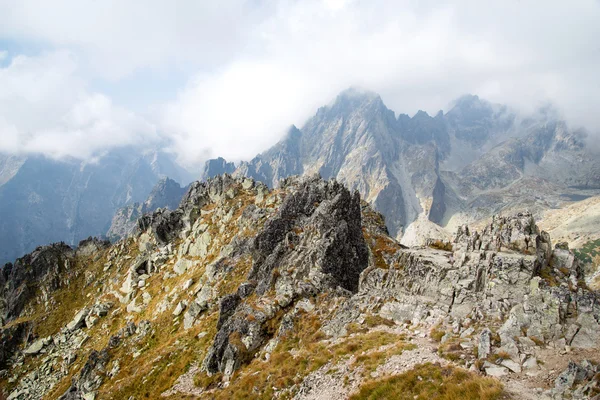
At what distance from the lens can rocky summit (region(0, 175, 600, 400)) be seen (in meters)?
18.0

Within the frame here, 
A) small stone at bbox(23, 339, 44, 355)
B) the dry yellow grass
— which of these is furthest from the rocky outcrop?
the dry yellow grass

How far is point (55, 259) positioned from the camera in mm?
98250

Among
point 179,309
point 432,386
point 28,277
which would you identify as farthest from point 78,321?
point 432,386

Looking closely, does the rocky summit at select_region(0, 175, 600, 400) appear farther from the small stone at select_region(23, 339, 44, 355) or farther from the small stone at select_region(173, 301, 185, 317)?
the small stone at select_region(23, 339, 44, 355)

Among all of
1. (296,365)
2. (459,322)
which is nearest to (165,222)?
(296,365)

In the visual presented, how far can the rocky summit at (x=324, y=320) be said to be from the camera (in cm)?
1802

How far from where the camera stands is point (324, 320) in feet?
103

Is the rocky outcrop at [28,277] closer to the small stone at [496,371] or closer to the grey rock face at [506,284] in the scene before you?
the grey rock face at [506,284]

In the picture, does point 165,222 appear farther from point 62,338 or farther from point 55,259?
point 55,259

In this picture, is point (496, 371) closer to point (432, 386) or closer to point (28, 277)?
point (432, 386)

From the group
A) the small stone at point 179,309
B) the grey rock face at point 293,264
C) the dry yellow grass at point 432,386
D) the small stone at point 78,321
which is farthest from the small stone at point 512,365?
the small stone at point 78,321

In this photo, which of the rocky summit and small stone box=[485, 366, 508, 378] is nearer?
small stone box=[485, 366, 508, 378]

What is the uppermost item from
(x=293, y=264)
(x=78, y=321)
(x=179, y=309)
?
(x=293, y=264)

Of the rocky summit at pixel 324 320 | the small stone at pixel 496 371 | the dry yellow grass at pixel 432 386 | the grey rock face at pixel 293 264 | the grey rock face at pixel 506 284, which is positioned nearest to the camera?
the dry yellow grass at pixel 432 386
